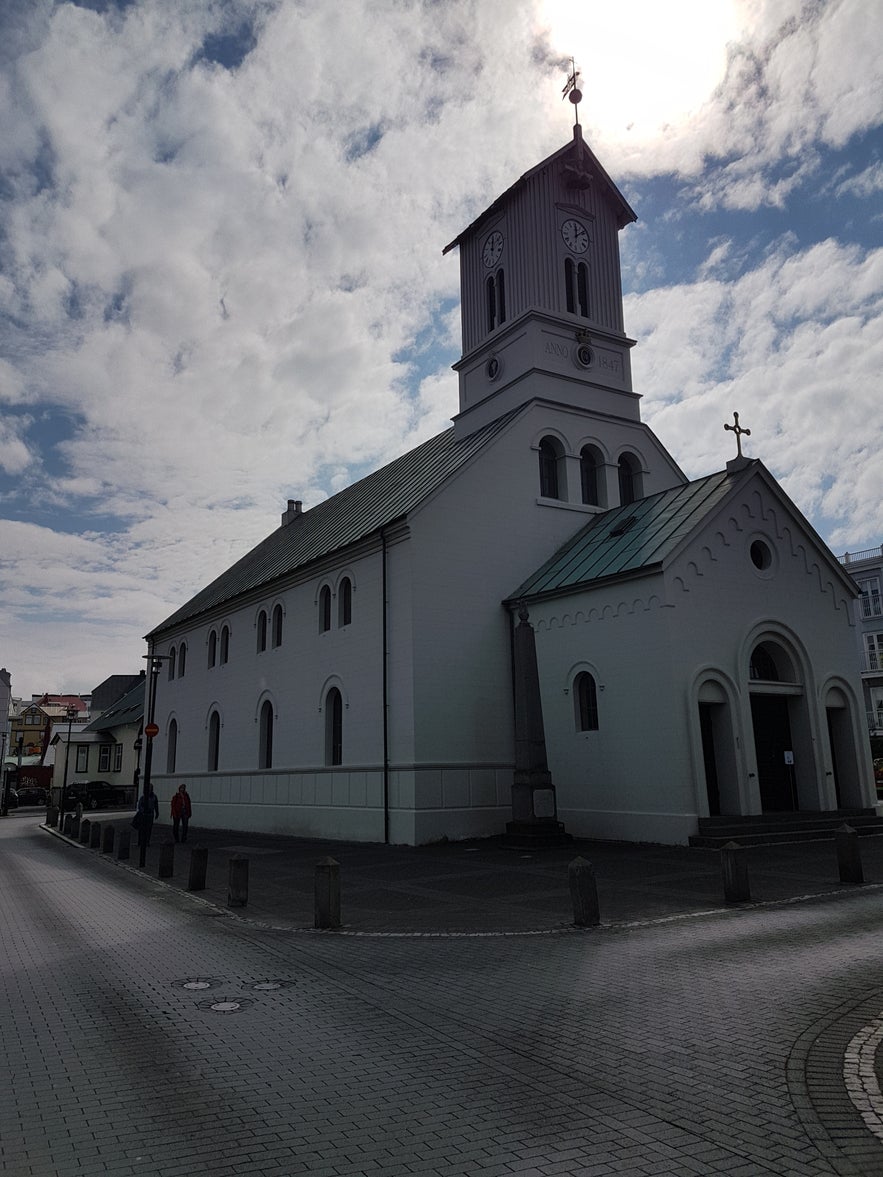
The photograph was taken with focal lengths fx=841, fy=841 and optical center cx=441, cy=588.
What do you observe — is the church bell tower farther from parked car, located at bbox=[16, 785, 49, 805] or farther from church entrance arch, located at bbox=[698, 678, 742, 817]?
parked car, located at bbox=[16, 785, 49, 805]

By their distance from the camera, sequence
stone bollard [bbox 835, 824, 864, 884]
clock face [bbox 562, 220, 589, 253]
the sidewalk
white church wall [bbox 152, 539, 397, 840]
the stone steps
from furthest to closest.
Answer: clock face [bbox 562, 220, 589, 253] → white church wall [bbox 152, 539, 397, 840] → the stone steps → stone bollard [bbox 835, 824, 864, 884] → the sidewalk

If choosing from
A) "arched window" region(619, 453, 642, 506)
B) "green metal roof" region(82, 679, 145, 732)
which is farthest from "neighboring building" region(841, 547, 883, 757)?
"green metal roof" region(82, 679, 145, 732)

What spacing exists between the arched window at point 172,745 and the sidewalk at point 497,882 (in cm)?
1980

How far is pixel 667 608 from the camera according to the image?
67.6 feet

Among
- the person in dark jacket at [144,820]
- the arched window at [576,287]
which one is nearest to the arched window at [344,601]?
the person in dark jacket at [144,820]

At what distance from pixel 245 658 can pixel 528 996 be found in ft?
92.8

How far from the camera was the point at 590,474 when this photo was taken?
29.4 meters

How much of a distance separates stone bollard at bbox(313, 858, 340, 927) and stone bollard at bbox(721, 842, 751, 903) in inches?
219

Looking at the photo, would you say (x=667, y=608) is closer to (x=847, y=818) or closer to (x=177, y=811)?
(x=847, y=818)

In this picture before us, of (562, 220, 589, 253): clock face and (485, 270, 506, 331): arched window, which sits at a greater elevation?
(562, 220, 589, 253): clock face

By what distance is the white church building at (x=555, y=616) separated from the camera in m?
21.3

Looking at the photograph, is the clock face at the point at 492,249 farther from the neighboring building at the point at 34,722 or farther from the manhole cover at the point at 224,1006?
the neighboring building at the point at 34,722

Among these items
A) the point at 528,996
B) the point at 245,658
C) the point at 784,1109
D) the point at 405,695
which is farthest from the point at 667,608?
the point at 245,658

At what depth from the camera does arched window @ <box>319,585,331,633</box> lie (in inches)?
1131
